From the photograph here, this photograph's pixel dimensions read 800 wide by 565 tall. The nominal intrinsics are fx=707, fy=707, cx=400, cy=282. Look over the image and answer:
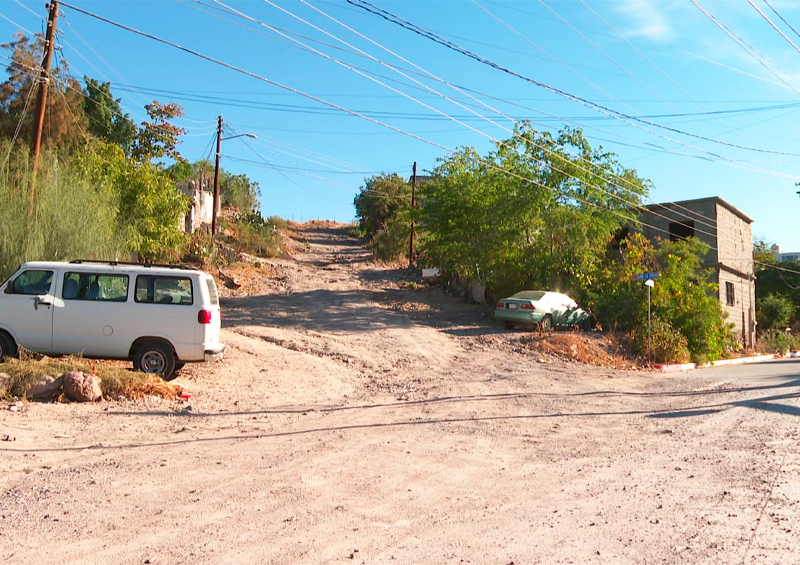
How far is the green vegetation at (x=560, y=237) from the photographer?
24.1 meters

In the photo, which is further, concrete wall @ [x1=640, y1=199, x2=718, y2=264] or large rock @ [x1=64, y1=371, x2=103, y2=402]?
concrete wall @ [x1=640, y1=199, x2=718, y2=264]

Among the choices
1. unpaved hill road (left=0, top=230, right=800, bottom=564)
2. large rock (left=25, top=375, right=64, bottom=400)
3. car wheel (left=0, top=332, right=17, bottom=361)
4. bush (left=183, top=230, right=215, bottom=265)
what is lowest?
unpaved hill road (left=0, top=230, right=800, bottom=564)

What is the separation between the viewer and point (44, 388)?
10.9m

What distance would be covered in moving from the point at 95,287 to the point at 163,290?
1.20 metres

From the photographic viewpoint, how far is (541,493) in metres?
7.07

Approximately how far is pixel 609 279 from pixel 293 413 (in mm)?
17314

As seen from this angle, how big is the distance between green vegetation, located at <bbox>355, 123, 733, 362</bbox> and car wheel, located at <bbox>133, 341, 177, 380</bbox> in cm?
1486

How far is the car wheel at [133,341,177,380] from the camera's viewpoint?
495 inches

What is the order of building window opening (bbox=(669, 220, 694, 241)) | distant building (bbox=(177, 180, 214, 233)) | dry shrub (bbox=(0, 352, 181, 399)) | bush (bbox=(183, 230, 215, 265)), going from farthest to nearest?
building window opening (bbox=(669, 220, 694, 241)) → distant building (bbox=(177, 180, 214, 233)) → bush (bbox=(183, 230, 215, 265)) → dry shrub (bbox=(0, 352, 181, 399))

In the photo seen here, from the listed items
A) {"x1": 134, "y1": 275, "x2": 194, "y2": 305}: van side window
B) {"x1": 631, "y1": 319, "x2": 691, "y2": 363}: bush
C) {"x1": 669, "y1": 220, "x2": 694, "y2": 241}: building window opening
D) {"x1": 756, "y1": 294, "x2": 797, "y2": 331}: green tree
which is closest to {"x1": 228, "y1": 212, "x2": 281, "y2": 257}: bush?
{"x1": 631, "y1": 319, "x2": 691, "y2": 363}: bush

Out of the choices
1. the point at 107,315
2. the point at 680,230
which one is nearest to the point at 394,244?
the point at 680,230

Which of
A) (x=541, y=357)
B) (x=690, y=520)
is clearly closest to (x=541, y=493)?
(x=690, y=520)

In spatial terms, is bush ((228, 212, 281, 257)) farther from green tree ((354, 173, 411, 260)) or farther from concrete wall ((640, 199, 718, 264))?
concrete wall ((640, 199, 718, 264))

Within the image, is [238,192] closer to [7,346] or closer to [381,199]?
[381,199]
